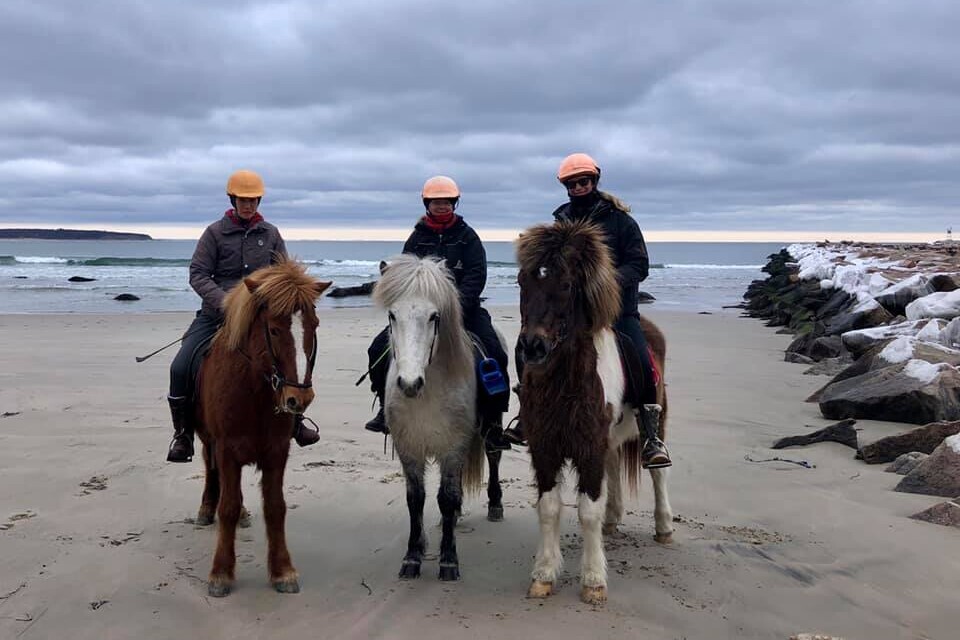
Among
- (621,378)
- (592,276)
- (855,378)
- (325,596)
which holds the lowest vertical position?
(325,596)

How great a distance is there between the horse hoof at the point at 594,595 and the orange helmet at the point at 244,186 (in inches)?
131

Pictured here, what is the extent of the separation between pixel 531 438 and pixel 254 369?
5.26 ft

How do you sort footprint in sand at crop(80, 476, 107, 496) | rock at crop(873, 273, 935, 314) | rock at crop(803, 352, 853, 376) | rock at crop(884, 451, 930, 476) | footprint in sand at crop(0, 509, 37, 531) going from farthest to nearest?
rock at crop(873, 273, 935, 314)
rock at crop(803, 352, 853, 376)
rock at crop(884, 451, 930, 476)
footprint in sand at crop(80, 476, 107, 496)
footprint in sand at crop(0, 509, 37, 531)

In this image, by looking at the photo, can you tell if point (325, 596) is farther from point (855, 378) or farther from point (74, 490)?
point (855, 378)

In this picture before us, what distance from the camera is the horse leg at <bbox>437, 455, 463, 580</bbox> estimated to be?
4.77 meters

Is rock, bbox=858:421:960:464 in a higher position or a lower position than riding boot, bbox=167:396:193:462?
lower

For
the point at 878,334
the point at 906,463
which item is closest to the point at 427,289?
the point at 906,463

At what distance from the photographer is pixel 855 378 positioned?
860cm

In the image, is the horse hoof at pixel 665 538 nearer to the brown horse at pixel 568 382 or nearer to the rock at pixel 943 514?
the brown horse at pixel 568 382

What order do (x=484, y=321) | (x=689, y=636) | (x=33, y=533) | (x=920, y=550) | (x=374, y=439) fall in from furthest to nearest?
(x=374, y=439), (x=484, y=321), (x=33, y=533), (x=920, y=550), (x=689, y=636)

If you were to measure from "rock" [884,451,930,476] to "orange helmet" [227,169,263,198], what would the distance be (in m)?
5.42

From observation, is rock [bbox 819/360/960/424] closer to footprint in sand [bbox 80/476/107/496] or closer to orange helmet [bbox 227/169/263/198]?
orange helmet [bbox 227/169/263/198]

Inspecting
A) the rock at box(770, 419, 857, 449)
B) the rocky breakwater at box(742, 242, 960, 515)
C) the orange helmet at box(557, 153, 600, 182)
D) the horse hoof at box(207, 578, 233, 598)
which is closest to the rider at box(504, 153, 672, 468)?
the orange helmet at box(557, 153, 600, 182)

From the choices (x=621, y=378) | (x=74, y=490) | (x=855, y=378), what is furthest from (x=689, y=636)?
(x=855, y=378)
